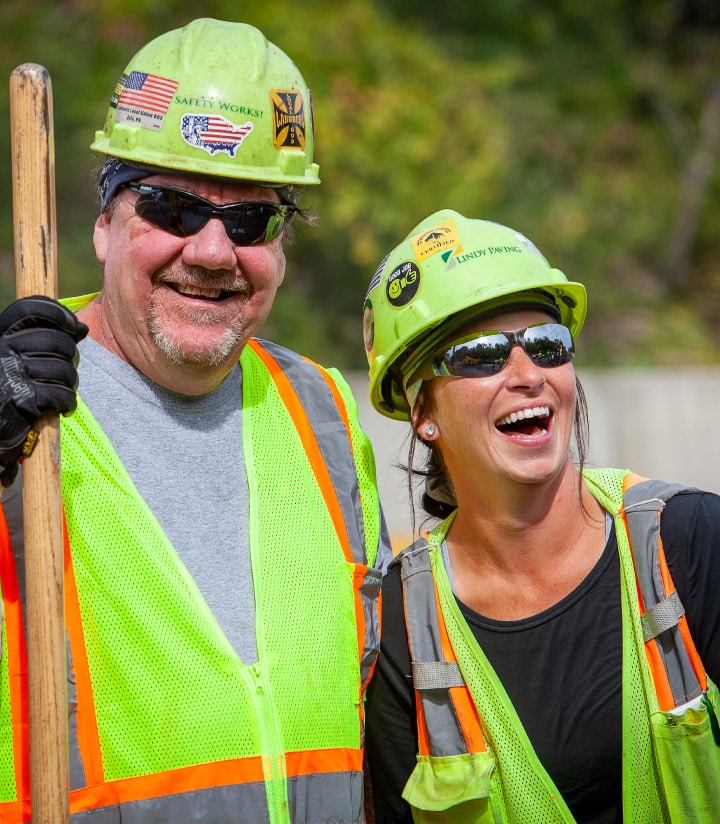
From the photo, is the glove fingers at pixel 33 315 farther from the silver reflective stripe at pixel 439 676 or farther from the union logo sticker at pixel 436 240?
the silver reflective stripe at pixel 439 676

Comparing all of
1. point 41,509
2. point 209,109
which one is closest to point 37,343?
point 41,509

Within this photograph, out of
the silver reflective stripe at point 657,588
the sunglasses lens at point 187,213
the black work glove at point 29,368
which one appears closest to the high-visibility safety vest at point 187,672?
the black work glove at point 29,368

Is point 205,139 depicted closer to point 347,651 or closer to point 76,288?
point 347,651

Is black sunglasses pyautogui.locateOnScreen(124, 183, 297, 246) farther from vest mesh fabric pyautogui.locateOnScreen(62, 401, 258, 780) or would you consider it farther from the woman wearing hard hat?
vest mesh fabric pyautogui.locateOnScreen(62, 401, 258, 780)

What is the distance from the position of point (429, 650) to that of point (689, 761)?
0.74m

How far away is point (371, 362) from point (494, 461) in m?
0.54

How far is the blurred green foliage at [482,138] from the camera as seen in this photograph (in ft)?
39.2

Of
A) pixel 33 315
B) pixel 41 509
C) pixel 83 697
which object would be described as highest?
pixel 33 315

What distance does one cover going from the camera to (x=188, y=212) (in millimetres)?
3090

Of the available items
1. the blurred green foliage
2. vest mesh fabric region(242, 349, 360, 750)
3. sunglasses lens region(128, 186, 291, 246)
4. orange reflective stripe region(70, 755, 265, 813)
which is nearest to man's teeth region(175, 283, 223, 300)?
sunglasses lens region(128, 186, 291, 246)

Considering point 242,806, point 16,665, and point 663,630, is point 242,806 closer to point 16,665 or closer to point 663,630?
point 16,665

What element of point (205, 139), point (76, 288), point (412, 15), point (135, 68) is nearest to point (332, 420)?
point (205, 139)

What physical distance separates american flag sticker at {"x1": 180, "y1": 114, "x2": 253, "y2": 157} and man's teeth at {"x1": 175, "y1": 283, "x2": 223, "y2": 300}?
365 millimetres

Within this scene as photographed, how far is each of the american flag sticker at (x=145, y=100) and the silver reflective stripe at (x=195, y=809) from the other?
1.74 m
